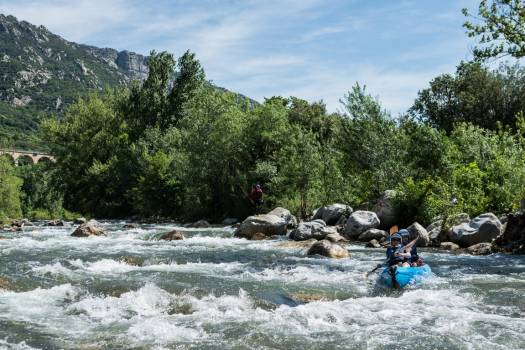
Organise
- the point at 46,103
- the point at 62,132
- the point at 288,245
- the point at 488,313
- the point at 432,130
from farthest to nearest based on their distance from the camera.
Answer: 1. the point at 46,103
2. the point at 62,132
3. the point at 432,130
4. the point at 288,245
5. the point at 488,313

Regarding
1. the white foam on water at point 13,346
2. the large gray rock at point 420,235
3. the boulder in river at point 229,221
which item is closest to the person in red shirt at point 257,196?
the boulder in river at point 229,221

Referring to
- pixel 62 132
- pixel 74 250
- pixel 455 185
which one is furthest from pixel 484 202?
pixel 62 132

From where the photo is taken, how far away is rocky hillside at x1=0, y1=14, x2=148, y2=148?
4801 inches

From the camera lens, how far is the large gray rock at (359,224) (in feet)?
65.1

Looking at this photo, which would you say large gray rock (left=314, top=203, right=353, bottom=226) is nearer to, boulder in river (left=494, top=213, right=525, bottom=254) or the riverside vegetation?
the riverside vegetation

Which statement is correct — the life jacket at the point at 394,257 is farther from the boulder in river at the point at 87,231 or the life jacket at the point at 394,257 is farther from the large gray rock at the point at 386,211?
the boulder in river at the point at 87,231

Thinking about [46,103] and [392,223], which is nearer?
[392,223]

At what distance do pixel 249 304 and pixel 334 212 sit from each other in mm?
14332

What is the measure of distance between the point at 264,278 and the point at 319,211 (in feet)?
41.5

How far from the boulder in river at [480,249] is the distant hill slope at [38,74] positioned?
102151mm

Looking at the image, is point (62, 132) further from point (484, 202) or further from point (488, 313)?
point (488, 313)

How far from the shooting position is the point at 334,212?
23234mm

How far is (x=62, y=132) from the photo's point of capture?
42438 millimetres

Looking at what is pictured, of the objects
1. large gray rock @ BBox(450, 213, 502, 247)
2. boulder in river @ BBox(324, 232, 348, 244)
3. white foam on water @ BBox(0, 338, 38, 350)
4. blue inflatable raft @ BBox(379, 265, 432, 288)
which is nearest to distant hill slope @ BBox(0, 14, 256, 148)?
boulder in river @ BBox(324, 232, 348, 244)
